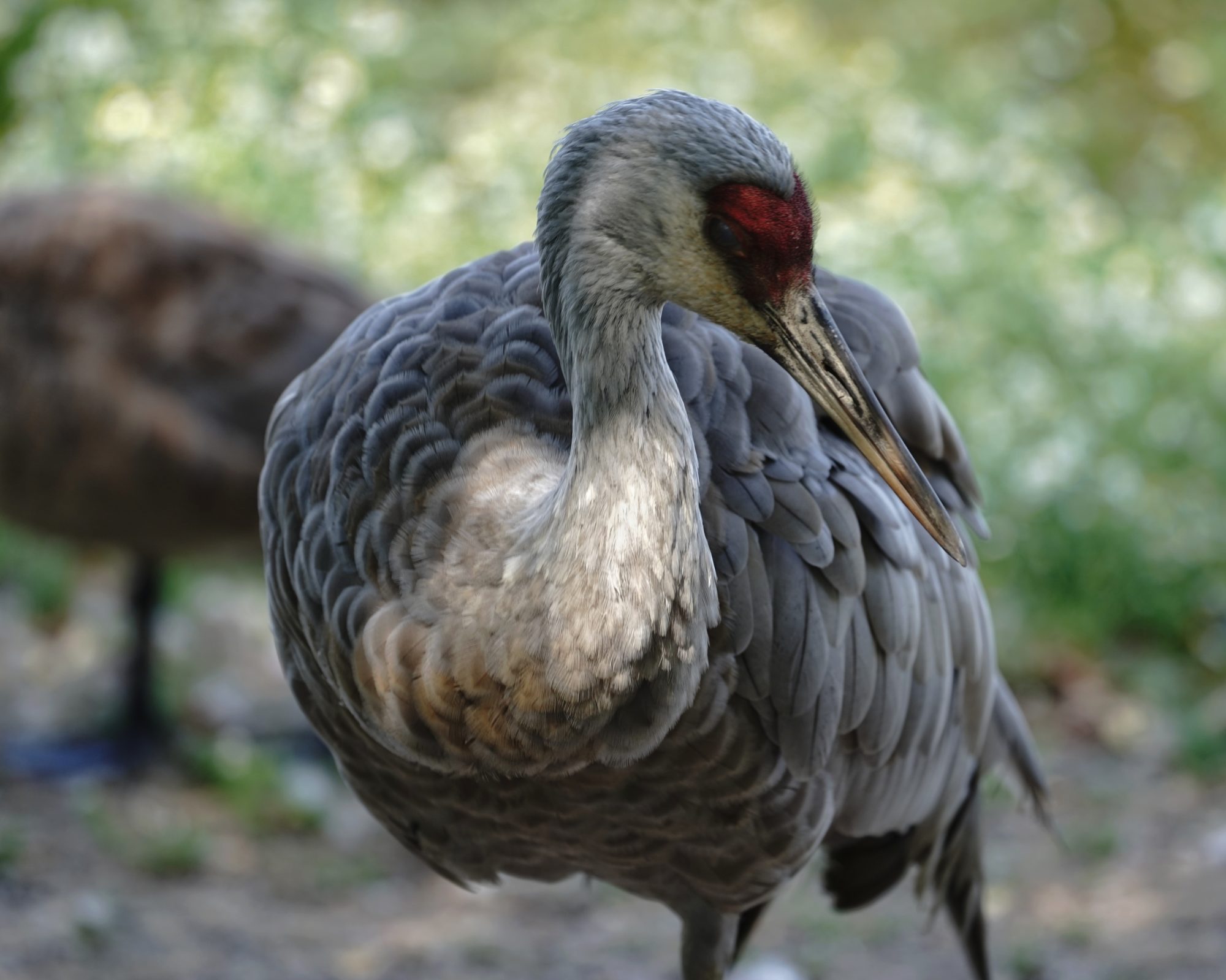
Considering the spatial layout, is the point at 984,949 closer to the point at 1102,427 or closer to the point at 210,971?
the point at 210,971

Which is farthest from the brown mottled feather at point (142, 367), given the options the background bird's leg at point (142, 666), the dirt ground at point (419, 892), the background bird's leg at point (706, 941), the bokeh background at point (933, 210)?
the background bird's leg at point (706, 941)

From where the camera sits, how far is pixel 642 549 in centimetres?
205

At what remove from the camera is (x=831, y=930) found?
3922 mm

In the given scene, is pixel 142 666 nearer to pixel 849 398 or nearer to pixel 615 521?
pixel 615 521

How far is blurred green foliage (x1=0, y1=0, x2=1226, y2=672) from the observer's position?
518cm

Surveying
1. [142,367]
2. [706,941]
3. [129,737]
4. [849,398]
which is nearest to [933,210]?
[142,367]

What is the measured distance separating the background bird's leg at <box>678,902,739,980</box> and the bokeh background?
101 cm

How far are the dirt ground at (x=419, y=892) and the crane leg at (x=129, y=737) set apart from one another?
0.22 ft

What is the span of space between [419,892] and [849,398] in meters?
2.45

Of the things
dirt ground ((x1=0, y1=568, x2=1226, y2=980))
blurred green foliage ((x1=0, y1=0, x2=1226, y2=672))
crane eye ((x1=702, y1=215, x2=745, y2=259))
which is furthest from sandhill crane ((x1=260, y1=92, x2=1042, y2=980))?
blurred green foliage ((x1=0, y1=0, x2=1226, y2=672))

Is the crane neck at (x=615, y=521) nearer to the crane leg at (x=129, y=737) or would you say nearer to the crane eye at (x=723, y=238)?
the crane eye at (x=723, y=238)

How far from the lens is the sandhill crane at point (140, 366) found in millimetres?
4207

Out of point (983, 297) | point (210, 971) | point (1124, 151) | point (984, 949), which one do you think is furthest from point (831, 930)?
point (1124, 151)

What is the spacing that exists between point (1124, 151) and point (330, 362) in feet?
22.9
